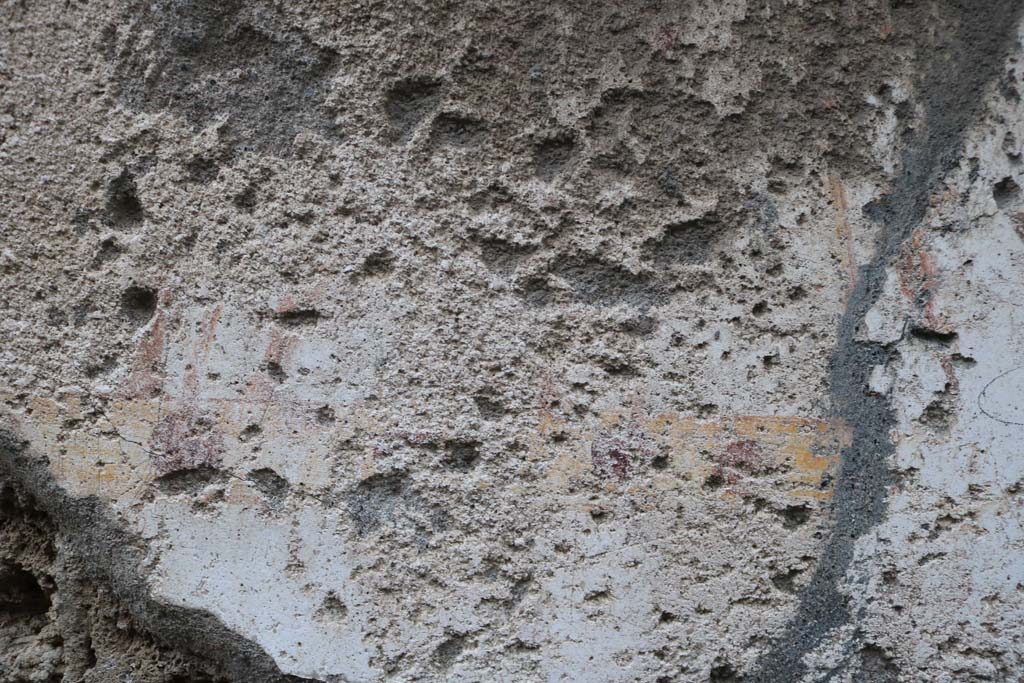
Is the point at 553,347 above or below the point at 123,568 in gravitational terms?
above

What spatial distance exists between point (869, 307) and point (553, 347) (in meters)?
0.35

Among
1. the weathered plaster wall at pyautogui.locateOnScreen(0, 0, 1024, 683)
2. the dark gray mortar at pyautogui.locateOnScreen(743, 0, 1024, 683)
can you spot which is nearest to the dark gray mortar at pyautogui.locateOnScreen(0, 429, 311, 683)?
the weathered plaster wall at pyautogui.locateOnScreen(0, 0, 1024, 683)

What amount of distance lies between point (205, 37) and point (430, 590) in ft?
2.23

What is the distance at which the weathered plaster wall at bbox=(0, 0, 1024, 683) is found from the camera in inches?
35.6

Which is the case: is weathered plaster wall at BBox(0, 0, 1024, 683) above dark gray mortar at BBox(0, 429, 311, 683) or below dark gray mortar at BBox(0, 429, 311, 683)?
above

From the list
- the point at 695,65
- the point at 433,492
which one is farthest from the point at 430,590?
the point at 695,65

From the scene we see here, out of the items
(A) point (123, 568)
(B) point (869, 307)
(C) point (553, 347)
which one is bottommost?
(A) point (123, 568)

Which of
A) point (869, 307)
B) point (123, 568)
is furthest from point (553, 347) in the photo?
point (123, 568)

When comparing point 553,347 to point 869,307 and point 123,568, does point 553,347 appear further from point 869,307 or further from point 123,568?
point 123,568

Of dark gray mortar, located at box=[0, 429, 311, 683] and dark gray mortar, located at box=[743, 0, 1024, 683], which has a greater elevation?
dark gray mortar, located at box=[743, 0, 1024, 683]

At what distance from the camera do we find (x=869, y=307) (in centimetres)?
91

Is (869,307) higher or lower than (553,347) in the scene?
higher

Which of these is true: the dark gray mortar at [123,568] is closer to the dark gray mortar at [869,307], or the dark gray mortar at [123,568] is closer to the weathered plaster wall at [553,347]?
the weathered plaster wall at [553,347]

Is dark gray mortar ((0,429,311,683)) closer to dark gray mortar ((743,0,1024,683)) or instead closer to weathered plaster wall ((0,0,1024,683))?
weathered plaster wall ((0,0,1024,683))
